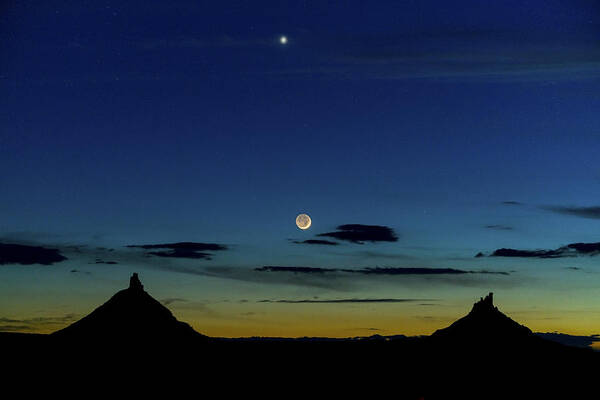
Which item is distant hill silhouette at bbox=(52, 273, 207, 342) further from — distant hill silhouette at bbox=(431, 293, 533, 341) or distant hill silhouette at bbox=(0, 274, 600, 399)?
distant hill silhouette at bbox=(431, 293, 533, 341)

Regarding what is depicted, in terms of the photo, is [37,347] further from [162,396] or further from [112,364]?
[162,396]

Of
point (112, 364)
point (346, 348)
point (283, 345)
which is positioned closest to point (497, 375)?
point (346, 348)

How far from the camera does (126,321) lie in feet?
75.6

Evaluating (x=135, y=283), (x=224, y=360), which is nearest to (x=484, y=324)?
(x=224, y=360)

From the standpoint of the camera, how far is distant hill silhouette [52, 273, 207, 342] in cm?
2284

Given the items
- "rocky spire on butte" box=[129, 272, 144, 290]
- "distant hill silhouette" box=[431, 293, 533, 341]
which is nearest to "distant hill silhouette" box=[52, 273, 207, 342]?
"rocky spire on butte" box=[129, 272, 144, 290]

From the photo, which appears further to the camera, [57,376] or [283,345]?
[283,345]

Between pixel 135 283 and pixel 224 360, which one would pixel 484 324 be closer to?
pixel 224 360

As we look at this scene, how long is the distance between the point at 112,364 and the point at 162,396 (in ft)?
5.96

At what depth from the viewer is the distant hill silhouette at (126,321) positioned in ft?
74.9

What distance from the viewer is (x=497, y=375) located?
22.7 metres

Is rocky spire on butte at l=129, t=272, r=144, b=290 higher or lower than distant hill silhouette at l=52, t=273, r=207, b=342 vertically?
higher

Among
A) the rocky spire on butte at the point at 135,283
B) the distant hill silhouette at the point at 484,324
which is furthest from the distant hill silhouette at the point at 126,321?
the distant hill silhouette at the point at 484,324

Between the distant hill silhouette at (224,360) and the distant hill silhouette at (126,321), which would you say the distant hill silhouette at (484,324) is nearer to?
the distant hill silhouette at (224,360)
